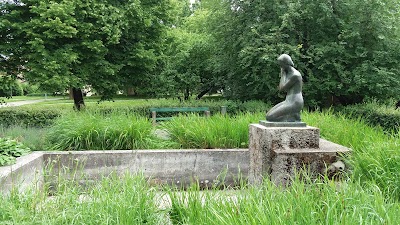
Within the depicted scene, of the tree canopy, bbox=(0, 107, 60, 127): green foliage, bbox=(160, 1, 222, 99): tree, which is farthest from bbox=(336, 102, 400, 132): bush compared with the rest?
bbox=(0, 107, 60, 127): green foliage

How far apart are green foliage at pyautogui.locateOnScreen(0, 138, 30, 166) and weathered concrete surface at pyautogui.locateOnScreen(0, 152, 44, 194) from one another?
4.0 inches

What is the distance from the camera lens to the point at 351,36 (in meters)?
12.1

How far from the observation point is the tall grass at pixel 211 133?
6199 mm

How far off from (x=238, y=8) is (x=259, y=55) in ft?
9.36

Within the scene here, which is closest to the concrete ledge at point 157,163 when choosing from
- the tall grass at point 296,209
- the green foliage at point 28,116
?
the tall grass at point 296,209

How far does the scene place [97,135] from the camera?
6.02 m

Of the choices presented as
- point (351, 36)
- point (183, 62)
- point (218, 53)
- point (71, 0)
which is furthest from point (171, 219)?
point (183, 62)

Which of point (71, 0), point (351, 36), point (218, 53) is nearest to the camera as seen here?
point (71, 0)

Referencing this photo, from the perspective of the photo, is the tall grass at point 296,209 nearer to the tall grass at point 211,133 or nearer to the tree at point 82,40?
the tall grass at point 211,133

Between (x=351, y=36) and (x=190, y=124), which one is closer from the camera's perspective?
(x=190, y=124)

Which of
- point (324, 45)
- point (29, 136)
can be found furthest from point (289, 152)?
point (324, 45)

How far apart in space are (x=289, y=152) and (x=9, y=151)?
408 cm

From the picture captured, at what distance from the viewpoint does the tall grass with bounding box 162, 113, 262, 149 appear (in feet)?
20.3

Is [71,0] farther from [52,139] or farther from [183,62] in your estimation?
[183,62]
